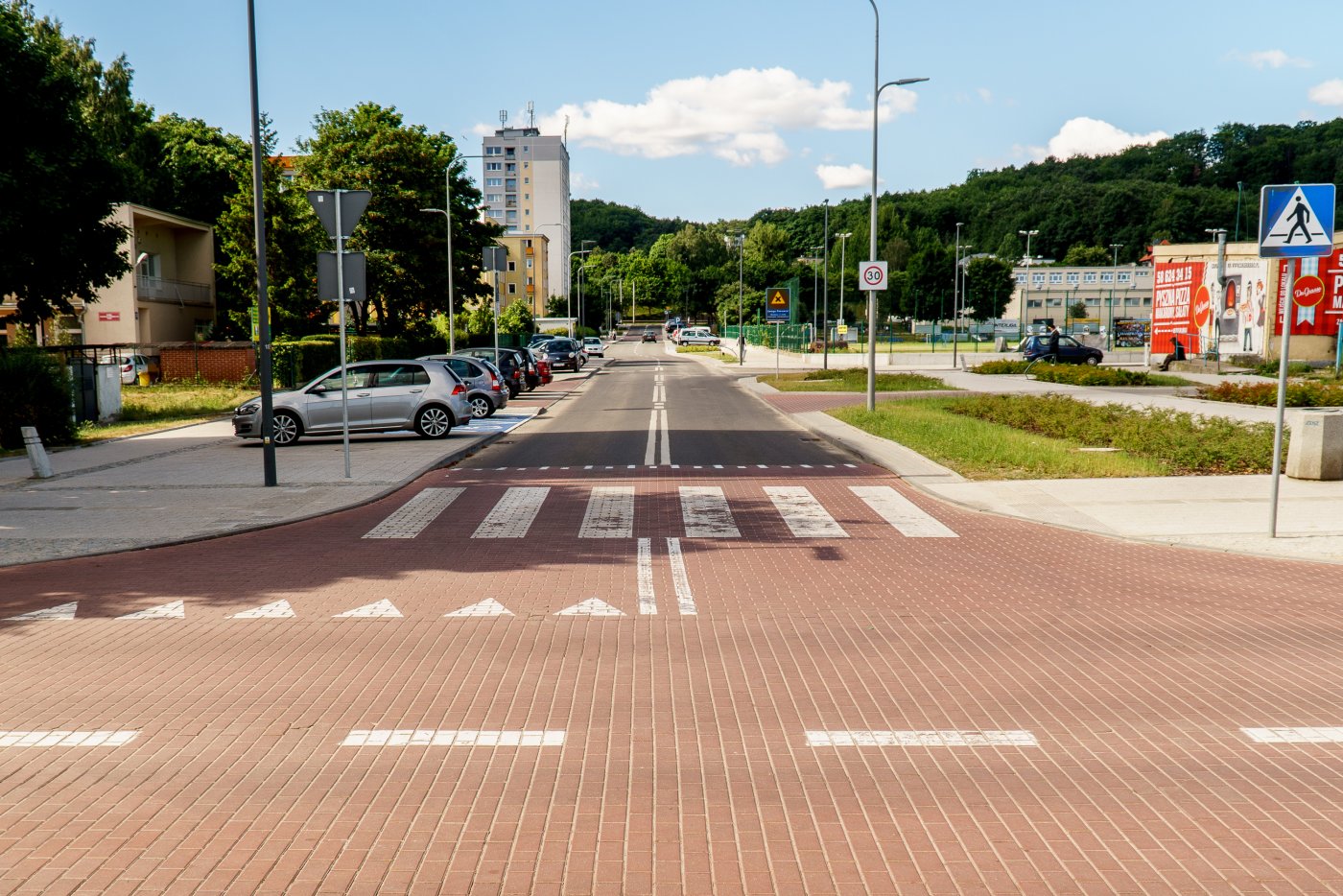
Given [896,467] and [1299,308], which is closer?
Answer: [896,467]

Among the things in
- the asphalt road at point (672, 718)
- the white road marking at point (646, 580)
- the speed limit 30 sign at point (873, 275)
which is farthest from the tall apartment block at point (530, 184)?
the asphalt road at point (672, 718)

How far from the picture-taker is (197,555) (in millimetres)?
10273

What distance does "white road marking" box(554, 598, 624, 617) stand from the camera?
7918mm

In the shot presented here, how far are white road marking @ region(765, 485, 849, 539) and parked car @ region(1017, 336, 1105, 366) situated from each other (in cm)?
3999

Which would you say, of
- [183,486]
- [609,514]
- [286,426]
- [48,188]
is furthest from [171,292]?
[609,514]

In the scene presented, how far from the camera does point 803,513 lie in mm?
12375

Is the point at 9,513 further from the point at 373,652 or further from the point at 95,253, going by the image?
the point at 95,253

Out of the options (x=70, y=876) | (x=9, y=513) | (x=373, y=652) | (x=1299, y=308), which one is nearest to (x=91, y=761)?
(x=70, y=876)

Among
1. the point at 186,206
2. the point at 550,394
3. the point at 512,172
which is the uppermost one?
the point at 512,172

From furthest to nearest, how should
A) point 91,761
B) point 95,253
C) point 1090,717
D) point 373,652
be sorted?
point 95,253, point 373,652, point 1090,717, point 91,761

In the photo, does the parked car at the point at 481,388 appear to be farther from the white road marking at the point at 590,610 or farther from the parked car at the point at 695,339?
the parked car at the point at 695,339

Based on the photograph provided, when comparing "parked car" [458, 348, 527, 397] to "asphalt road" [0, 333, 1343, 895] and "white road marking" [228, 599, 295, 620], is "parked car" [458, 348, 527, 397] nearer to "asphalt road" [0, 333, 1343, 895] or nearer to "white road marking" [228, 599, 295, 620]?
"asphalt road" [0, 333, 1343, 895]

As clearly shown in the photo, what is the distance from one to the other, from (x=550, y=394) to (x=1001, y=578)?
3143 cm

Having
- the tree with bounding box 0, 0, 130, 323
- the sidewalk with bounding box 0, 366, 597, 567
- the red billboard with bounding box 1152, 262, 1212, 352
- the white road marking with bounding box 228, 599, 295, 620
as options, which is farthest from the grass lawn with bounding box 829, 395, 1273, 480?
the red billboard with bounding box 1152, 262, 1212, 352
